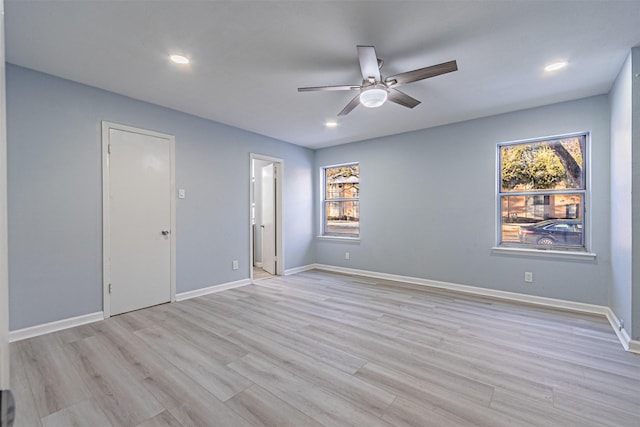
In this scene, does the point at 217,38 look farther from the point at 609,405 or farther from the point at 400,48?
the point at 609,405

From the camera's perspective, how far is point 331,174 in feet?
19.6

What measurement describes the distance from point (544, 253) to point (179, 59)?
4636mm

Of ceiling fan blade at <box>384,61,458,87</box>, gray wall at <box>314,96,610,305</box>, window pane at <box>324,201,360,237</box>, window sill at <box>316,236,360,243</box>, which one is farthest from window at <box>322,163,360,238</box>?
ceiling fan blade at <box>384,61,458,87</box>

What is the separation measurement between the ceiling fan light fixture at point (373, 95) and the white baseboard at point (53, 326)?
356 cm

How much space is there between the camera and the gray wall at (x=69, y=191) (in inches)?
105

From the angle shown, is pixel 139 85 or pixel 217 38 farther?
pixel 139 85

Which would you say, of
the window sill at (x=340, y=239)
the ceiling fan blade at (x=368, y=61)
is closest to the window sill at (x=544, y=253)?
the window sill at (x=340, y=239)

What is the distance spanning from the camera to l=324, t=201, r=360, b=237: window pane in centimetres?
560

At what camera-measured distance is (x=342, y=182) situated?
580 centimetres

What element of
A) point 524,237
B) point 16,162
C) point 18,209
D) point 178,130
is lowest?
point 524,237

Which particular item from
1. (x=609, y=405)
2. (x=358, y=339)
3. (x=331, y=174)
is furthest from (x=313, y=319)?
(x=331, y=174)

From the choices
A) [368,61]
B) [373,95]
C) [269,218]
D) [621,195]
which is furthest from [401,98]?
[269,218]

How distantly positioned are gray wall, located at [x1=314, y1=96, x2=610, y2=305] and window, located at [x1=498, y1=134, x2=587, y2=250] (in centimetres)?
18

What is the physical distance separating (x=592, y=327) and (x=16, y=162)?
5.83m
